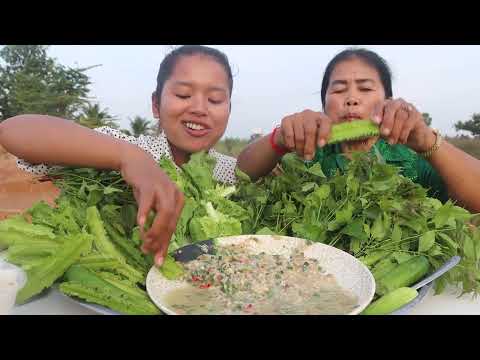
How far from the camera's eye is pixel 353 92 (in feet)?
7.63

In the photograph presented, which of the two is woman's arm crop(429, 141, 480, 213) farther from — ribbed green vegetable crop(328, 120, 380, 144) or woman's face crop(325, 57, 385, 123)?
woman's face crop(325, 57, 385, 123)

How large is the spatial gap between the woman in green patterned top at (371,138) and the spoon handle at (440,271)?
19.7 inches

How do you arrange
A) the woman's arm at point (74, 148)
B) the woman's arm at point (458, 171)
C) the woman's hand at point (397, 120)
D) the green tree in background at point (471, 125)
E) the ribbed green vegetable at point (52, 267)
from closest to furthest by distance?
the ribbed green vegetable at point (52, 267), the woman's arm at point (74, 148), the woman's hand at point (397, 120), the woman's arm at point (458, 171), the green tree in background at point (471, 125)

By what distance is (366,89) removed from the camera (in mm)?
2340

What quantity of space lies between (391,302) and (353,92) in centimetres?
137

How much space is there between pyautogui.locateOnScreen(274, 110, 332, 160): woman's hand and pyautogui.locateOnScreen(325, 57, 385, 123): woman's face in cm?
57

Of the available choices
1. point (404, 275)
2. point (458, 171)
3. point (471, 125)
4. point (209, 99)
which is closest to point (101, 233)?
point (404, 275)

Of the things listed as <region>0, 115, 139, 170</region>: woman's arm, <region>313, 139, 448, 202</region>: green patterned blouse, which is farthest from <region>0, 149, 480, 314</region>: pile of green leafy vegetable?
<region>313, 139, 448, 202</region>: green patterned blouse

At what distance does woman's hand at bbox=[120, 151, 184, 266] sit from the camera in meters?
1.25

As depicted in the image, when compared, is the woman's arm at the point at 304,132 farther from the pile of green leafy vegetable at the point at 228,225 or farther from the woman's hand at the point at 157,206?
the woman's hand at the point at 157,206

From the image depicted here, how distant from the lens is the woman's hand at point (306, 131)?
170 centimetres

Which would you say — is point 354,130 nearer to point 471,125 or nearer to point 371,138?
point 371,138

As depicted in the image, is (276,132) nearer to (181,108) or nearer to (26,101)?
(181,108)

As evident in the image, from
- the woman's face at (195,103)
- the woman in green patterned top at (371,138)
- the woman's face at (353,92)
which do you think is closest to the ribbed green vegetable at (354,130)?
the woman in green patterned top at (371,138)
